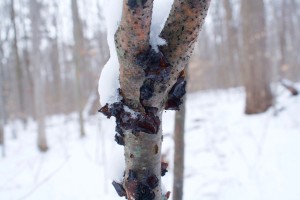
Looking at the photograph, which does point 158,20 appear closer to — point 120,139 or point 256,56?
point 120,139

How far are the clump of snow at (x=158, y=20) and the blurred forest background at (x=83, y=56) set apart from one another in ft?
18.3

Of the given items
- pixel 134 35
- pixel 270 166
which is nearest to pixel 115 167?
pixel 134 35

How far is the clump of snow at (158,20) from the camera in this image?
0.74m

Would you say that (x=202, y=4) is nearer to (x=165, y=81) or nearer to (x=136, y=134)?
(x=165, y=81)

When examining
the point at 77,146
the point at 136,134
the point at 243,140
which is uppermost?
the point at 136,134

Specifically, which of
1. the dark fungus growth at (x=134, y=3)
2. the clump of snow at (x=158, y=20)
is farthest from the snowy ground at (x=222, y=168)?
the dark fungus growth at (x=134, y=3)

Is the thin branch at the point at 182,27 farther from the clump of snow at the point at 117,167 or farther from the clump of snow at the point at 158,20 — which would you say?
the clump of snow at the point at 117,167

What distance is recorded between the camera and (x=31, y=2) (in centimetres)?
714

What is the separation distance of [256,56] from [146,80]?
224 inches

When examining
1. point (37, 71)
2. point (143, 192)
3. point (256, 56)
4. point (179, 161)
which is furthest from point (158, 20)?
point (37, 71)

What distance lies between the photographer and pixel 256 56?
19.6ft

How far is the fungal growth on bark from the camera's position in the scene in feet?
2.27

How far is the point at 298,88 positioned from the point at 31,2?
6.29m

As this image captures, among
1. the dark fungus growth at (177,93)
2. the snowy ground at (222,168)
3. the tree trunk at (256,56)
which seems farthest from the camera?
the tree trunk at (256,56)
